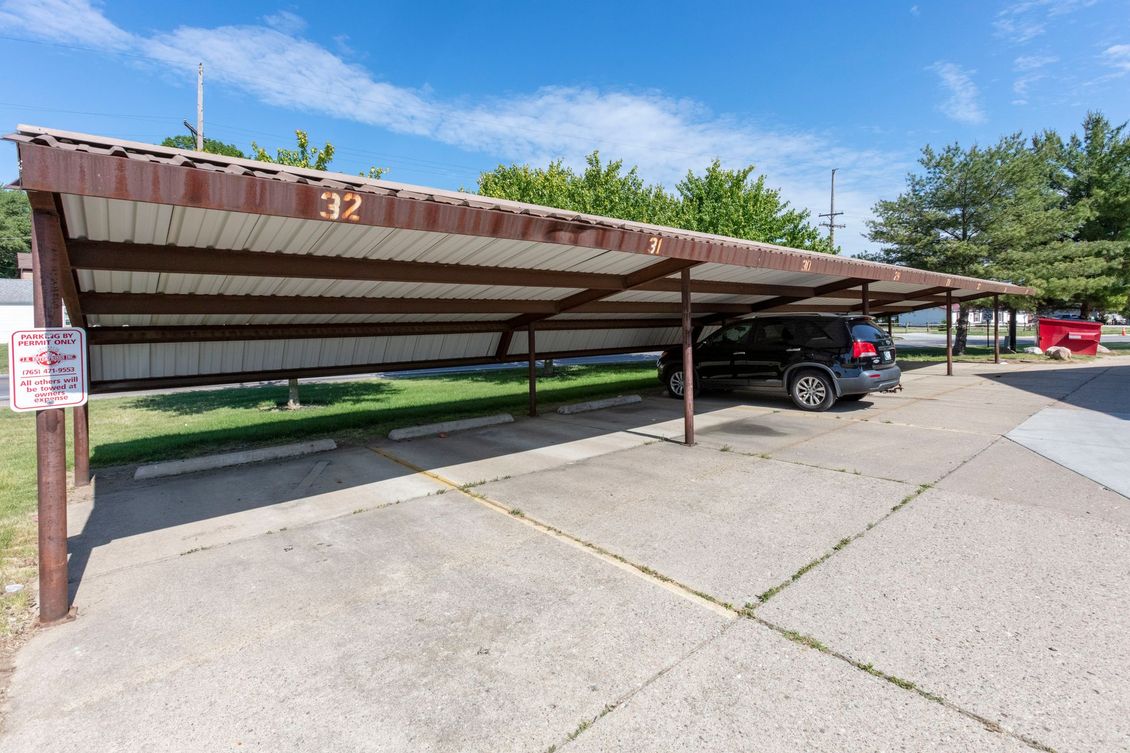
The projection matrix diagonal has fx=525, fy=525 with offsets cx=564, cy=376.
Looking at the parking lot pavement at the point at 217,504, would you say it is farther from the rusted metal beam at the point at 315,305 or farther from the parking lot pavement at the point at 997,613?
the parking lot pavement at the point at 997,613

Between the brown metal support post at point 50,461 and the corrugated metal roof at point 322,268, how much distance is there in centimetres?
39

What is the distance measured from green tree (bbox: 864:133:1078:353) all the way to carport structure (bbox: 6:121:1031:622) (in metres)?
12.3

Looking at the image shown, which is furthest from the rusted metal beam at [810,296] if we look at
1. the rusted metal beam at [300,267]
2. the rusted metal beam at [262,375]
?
the rusted metal beam at [262,375]

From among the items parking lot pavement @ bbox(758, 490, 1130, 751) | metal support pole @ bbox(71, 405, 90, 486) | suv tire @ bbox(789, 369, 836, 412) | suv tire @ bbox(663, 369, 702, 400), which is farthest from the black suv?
metal support pole @ bbox(71, 405, 90, 486)

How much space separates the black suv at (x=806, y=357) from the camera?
961 centimetres

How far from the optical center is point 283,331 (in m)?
8.07

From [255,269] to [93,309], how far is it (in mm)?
2461

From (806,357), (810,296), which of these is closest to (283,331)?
(806,357)

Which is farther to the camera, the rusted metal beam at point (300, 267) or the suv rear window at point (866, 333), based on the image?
the suv rear window at point (866, 333)

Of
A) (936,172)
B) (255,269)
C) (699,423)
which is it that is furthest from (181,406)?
(936,172)

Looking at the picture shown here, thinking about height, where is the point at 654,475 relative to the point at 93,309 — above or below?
below

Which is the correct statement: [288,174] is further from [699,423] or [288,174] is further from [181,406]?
[181,406]

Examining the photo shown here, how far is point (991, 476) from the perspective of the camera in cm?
563

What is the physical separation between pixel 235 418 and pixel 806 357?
11.8 m
